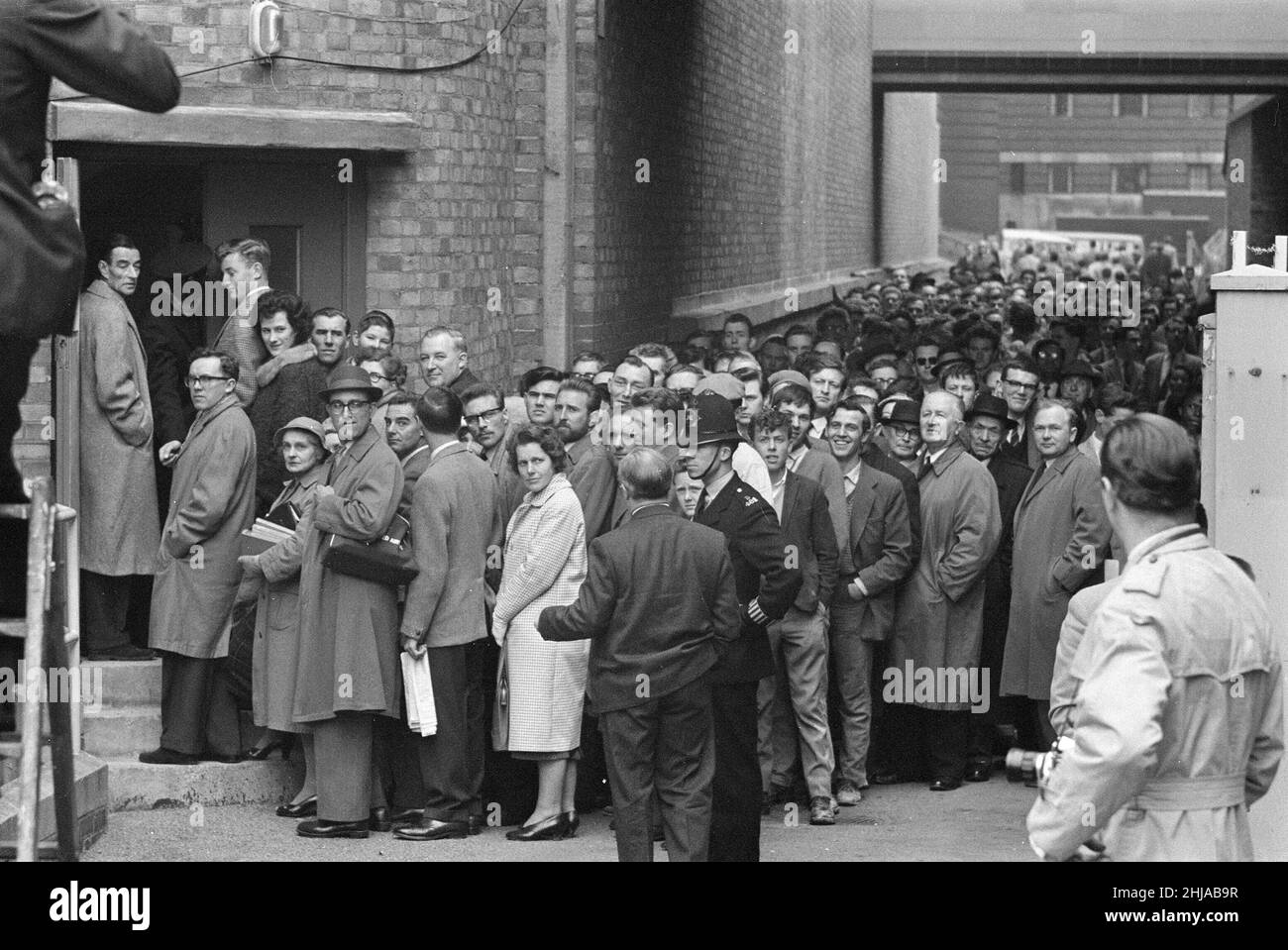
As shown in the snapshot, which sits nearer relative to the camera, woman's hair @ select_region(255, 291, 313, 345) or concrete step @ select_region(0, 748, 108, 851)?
concrete step @ select_region(0, 748, 108, 851)

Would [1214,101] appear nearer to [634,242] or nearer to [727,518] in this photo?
[634,242]

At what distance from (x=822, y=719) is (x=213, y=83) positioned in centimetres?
429

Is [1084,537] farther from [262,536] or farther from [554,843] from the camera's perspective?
[262,536]

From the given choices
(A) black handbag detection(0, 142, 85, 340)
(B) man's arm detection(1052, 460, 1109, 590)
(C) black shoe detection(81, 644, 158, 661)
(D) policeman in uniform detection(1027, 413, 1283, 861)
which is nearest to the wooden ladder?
(A) black handbag detection(0, 142, 85, 340)

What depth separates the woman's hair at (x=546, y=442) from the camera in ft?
27.0

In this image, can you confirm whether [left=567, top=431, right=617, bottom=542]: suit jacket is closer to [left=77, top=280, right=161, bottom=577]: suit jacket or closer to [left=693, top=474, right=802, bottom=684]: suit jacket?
[left=693, top=474, right=802, bottom=684]: suit jacket

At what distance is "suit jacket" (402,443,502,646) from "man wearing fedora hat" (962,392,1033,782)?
2666mm

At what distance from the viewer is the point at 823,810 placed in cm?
895

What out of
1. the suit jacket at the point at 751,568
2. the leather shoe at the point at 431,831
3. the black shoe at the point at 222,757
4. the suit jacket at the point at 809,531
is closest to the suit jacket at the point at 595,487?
the suit jacket at the point at 809,531

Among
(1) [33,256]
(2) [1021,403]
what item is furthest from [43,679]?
(2) [1021,403]

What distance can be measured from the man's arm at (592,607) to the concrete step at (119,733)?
2.63m

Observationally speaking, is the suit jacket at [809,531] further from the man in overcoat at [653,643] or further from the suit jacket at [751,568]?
the man in overcoat at [653,643]

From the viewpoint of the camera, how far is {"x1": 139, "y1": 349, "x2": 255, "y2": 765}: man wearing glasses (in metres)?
8.58

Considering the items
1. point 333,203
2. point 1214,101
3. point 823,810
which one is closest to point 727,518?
point 823,810
